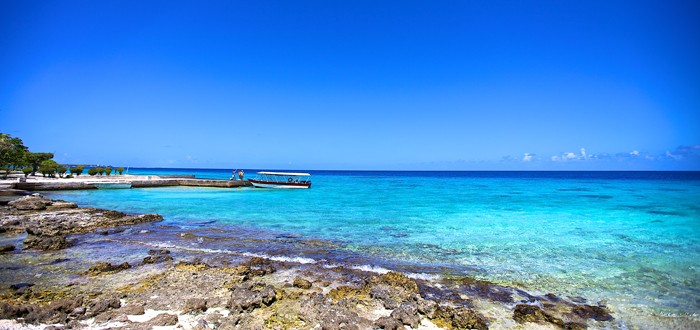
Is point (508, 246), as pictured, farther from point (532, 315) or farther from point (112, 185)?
point (112, 185)

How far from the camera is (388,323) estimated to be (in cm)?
589

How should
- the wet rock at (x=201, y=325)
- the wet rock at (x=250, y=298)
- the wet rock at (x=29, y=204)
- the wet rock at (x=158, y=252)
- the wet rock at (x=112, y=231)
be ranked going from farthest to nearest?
1. the wet rock at (x=29, y=204)
2. the wet rock at (x=112, y=231)
3. the wet rock at (x=158, y=252)
4. the wet rock at (x=250, y=298)
5. the wet rock at (x=201, y=325)

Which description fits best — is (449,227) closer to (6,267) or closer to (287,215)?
(287,215)

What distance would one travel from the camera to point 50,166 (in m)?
41.3

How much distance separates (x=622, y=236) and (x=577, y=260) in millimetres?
6391

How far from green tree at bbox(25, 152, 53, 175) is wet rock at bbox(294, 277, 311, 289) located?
162 feet

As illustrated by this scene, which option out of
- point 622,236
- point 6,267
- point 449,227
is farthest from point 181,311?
point 622,236

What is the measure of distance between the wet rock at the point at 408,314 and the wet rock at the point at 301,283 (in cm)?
231

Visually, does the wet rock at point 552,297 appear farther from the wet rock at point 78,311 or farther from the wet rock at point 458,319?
the wet rock at point 78,311

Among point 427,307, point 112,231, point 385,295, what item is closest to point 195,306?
point 385,295

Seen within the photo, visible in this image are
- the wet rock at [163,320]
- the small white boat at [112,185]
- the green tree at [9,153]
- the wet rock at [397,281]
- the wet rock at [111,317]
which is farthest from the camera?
the small white boat at [112,185]

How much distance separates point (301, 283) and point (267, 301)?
48.8 inches

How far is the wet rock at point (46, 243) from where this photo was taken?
1057cm

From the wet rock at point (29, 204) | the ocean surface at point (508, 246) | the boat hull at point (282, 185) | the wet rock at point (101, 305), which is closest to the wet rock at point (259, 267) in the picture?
the ocean surface at point (508, 246)
